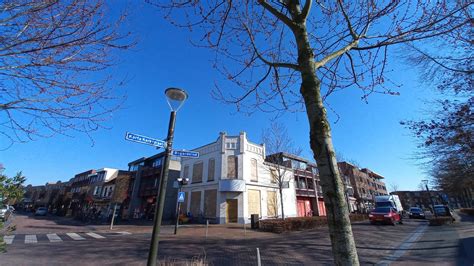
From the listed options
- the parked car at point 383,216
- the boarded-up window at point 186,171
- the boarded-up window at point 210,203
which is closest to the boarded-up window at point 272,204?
the boarded-up window at point 210,203

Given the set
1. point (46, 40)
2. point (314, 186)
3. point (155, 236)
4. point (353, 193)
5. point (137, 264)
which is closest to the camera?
point (46, 40)

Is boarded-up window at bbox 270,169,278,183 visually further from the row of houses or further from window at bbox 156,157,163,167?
window at bbox 156,157,163,167

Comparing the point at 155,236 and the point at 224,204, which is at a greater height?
the point at 224,204

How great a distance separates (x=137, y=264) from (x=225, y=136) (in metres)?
19.7

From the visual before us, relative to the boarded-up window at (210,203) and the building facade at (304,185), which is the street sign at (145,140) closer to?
the boarded-up window at (210,203)

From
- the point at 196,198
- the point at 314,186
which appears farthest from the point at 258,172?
the point at 314,186

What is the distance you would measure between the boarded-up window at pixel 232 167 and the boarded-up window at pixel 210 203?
2.45 meters

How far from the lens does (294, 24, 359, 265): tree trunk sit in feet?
8.15

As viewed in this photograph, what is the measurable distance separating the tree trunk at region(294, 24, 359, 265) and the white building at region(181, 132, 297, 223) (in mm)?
21921

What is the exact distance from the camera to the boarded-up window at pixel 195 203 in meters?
26.3

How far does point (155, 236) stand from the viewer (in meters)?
3.90

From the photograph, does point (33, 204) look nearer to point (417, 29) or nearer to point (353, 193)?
point (353, 193)

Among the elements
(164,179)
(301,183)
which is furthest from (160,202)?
(301,183)

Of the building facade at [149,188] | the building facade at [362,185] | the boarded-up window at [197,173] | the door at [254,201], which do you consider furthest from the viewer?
the building facade at [362,185]
